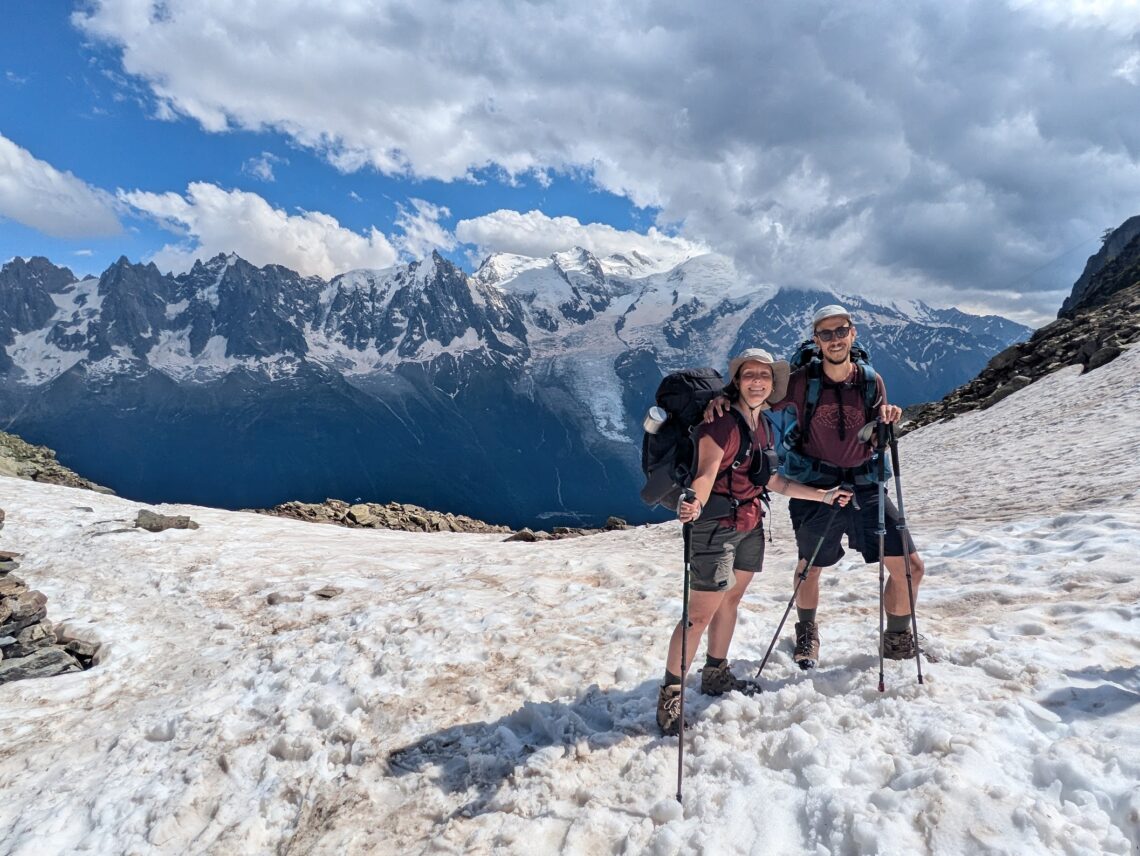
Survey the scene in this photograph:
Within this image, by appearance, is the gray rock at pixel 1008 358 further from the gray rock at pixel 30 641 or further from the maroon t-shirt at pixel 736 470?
the gray rock at pixel 30 641

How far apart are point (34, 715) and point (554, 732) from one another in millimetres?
8081

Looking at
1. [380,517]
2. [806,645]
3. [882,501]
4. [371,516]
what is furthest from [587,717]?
[380,517]

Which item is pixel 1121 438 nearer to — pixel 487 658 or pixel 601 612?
pixel 601 612

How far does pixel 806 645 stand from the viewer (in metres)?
7.24

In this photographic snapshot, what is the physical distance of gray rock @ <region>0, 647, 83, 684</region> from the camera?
10086mm

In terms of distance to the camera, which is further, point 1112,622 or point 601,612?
point 601,612

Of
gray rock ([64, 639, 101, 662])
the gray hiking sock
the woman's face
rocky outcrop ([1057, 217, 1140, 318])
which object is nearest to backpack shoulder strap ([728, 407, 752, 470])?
the woman's face

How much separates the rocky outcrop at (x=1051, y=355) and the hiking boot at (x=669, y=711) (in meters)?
32.1

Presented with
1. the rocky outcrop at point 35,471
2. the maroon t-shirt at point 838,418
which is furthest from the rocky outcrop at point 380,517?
the maroon t-shirt at point 838,418

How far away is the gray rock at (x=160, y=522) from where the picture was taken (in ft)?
61.2

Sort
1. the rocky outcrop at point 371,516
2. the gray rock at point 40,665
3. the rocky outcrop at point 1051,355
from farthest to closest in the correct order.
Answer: the rocky outcrop at point 1051,355
the rocky outcrop at point 371,516
the gray rock at point 40,665

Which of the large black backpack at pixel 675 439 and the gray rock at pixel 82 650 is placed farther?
the gray rock at pixel 82 650

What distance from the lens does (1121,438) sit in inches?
645

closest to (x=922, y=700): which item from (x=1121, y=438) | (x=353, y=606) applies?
(x=353, y=606)
